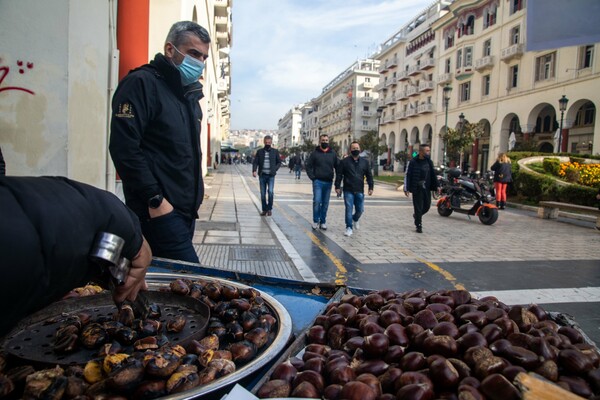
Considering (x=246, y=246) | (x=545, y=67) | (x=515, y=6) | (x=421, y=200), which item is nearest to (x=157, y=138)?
(x=246, y=246)

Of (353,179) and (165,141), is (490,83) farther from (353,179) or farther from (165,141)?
(165,141)

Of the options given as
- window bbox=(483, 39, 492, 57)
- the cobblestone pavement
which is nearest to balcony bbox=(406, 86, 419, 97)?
window bbox=(483, 39, 492, 57)

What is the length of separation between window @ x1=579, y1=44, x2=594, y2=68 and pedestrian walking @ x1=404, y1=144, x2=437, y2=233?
25.8 metres

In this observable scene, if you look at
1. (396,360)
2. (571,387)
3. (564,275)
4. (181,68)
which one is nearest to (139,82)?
(181,68)

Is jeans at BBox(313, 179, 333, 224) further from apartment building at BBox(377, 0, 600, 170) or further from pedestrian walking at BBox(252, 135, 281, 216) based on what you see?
apartment building at BBox(377, 0, 600, 170)

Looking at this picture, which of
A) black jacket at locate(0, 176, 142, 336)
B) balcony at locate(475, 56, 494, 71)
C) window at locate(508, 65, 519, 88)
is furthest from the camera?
balcony at locate(475, 56, 494, 71)

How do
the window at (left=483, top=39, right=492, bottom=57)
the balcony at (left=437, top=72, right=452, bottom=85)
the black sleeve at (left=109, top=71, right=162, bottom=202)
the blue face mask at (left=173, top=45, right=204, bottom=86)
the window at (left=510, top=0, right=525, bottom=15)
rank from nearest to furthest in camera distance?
1. the black sleeve at (left=109, top=71, right=162, bottom=202)
2. the blue face mask at (left=173, top=45, right=204, bottom=86)
3. the window at (left=510, top=0, right=525, bottom=15)
4. the window at (left=483, top=39, right=492, bottom=57)
5. the balcony at (left=437, top=72, right=452, bottom=85)

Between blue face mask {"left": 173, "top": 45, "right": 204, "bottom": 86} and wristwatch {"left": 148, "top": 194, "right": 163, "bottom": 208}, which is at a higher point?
blue face mask {"left": 173, "top": 45, "right": 204, "bottom": 86}

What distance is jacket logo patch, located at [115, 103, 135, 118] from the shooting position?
2.59 meters

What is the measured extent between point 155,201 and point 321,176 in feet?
22.8

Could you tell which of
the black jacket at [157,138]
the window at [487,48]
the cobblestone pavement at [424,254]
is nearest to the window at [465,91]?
the window at [487,48]

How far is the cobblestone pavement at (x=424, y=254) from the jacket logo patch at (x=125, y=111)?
129 cm

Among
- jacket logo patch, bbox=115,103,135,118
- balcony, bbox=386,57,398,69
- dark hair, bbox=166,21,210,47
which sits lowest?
jacket logo patch, bbox=115,103,135,118

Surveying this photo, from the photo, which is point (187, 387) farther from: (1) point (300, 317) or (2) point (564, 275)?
(2) point (564, 275)
